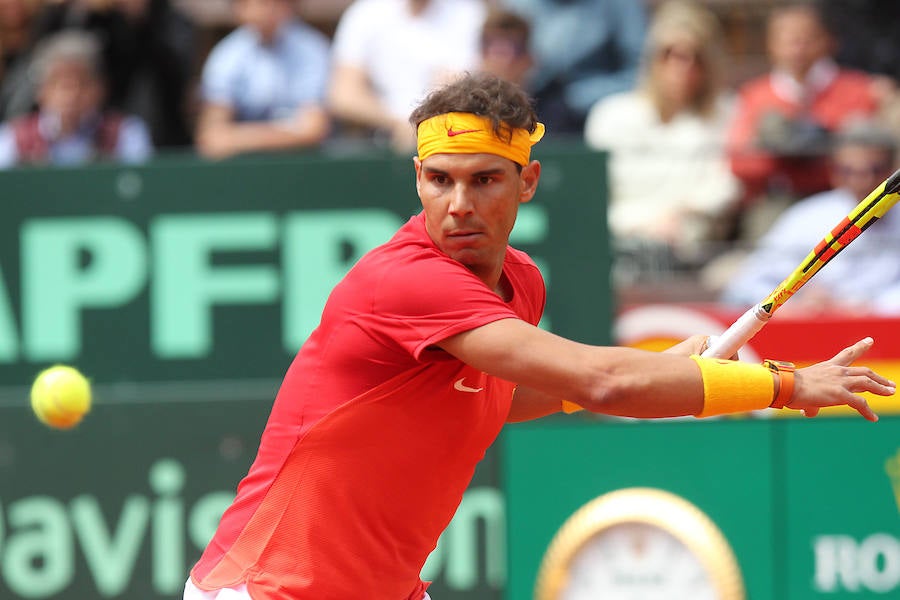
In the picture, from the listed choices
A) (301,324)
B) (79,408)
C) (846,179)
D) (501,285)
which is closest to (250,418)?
(301,324)

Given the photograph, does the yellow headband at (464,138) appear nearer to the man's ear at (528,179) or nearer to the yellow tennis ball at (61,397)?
the man's ear at (528,179)

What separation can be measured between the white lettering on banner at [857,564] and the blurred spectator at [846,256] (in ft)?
5.15

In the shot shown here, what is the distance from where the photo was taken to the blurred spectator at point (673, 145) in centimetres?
699

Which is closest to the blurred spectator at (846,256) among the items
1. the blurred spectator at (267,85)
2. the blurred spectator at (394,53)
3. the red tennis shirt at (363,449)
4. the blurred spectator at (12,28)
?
the blurred spectator at (394,53)

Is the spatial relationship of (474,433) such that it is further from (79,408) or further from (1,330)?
(1,330)

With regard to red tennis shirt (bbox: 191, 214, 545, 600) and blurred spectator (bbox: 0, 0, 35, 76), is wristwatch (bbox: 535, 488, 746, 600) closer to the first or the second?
red tennis shirt (bbox: 191, 214, 545, 600)

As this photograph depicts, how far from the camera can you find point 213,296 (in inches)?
250

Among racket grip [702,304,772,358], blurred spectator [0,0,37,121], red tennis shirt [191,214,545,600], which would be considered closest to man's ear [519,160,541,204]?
red tennis shirt [191,214,545,600]

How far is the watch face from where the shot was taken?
5395mm

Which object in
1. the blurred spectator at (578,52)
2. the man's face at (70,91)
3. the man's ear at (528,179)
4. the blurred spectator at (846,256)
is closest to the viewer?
the man's ear at (528,179)

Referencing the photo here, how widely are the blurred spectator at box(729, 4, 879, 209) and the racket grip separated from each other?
12.3 ft

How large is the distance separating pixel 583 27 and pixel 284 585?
16.8 ft

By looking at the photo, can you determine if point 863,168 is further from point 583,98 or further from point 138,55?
point 138,55

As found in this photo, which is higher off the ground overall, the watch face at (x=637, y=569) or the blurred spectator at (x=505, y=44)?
the blurred spectator at (x=505, y=44)
